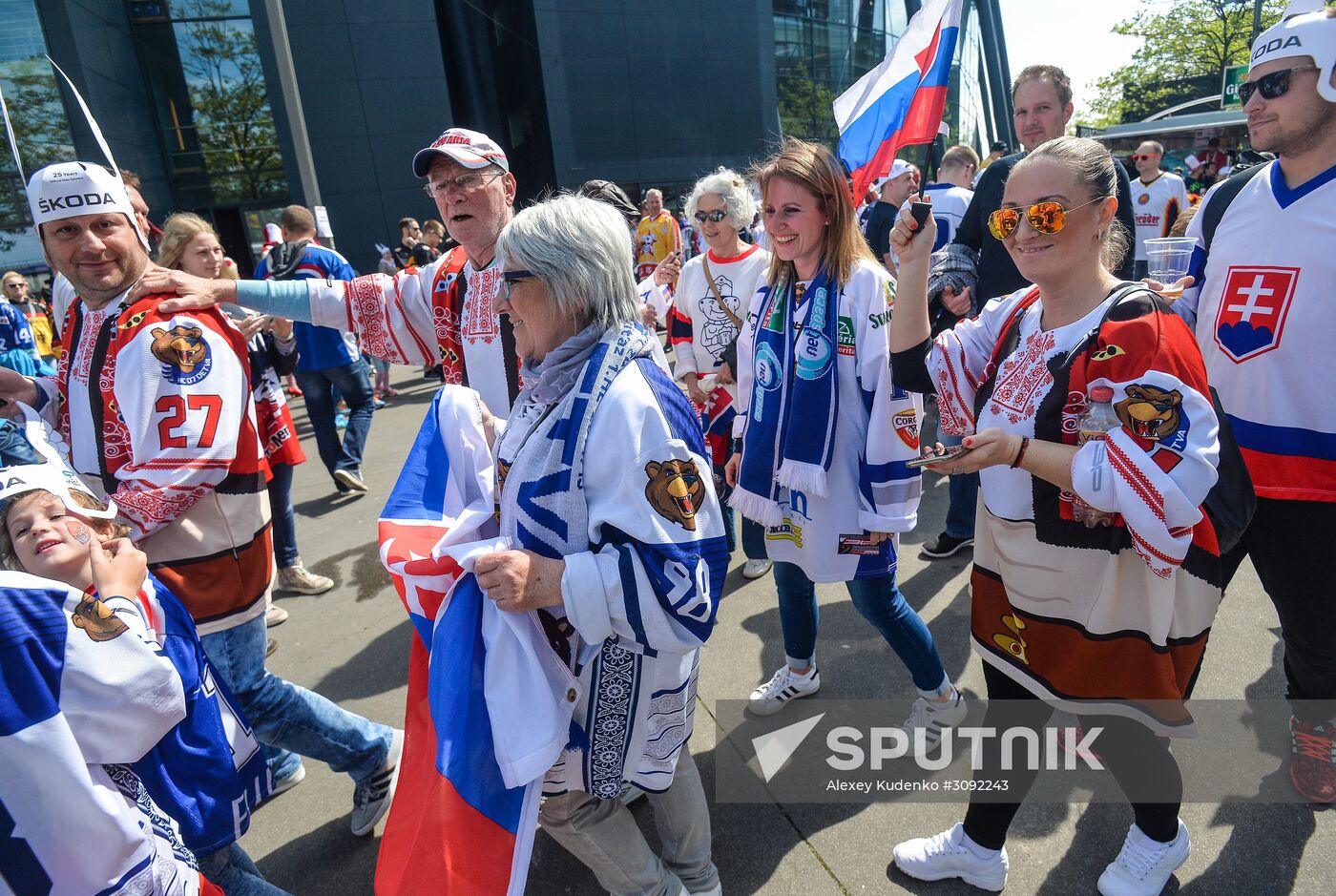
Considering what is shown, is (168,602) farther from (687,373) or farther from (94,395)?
(687,373)

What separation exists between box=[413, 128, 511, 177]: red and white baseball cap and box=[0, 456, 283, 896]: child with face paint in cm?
141

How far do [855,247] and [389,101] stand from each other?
19.9m

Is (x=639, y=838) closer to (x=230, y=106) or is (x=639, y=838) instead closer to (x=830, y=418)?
(x=830, y=418)

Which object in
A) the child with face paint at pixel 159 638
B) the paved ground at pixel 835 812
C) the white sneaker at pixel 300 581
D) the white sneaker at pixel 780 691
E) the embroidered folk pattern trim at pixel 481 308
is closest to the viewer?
the child with face paint at pixel 159 638

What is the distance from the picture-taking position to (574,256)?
164cm

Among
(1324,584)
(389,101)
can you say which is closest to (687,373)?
(1324,584)

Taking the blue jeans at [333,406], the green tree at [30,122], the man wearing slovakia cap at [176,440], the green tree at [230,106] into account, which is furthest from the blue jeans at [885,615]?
the green tree at [230,106]

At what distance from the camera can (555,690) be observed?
1.66 m

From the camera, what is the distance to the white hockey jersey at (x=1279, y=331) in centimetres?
204

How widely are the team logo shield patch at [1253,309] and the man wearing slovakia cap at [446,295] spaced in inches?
89.4

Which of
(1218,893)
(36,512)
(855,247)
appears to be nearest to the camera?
(36,512)

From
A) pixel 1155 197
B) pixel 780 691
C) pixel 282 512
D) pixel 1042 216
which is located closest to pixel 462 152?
pixel 1042 216

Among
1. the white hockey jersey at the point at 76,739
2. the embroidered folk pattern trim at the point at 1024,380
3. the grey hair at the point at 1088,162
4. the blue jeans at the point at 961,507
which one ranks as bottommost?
the blue jeans at the point at 961,507

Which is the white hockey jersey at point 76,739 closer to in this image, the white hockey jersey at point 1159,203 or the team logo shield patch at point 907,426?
the team logo shield patch at point 907,426
